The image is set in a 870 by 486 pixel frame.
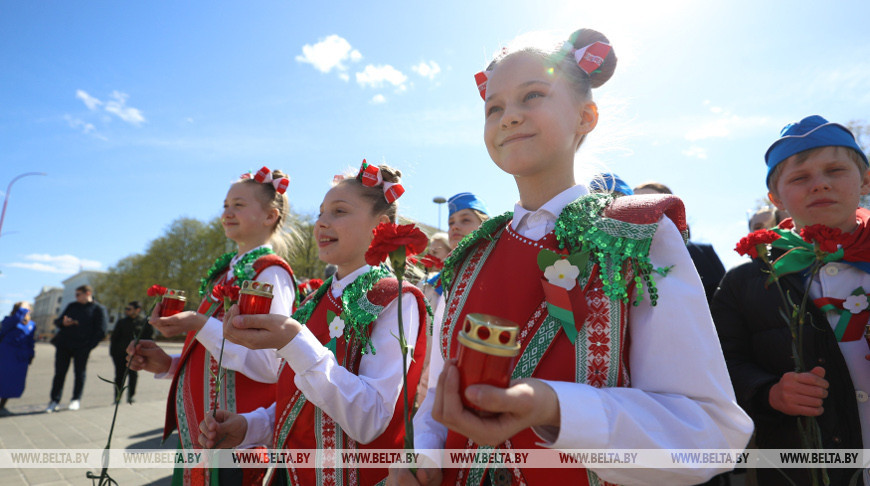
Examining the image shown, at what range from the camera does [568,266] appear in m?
1.28

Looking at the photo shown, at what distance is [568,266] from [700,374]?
1.30 ft

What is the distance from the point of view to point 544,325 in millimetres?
1298

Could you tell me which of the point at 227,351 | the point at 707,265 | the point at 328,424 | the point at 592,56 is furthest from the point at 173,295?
the point at 707,265

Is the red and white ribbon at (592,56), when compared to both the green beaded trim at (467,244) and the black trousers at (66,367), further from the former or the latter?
the black trousers at (66,367)

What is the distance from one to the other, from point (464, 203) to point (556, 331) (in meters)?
3.72

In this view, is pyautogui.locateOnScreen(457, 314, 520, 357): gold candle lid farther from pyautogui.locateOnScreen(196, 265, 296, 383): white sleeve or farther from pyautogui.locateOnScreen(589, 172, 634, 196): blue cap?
pyautogui.locateOnScreen(196, 265, 296, 383): white sleeve

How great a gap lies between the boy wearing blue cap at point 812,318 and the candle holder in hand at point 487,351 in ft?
4.73

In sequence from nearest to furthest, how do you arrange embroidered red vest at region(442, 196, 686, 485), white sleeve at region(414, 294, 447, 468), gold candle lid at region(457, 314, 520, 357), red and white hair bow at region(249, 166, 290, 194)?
gold candle lid at region(457, 314, 520, 357) < embroidered red vest at region(442, 196, 686, 485) < white sleeve at region(414, 294, 447, 468) < red and white hair bow at region(249, 166, 290, 194)

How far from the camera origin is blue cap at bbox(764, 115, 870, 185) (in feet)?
6.96

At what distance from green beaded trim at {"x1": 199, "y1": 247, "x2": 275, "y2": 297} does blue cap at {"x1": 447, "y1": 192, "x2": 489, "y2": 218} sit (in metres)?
2.17

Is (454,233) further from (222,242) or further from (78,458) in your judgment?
(222,242)

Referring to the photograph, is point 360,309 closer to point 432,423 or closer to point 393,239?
point 432,423

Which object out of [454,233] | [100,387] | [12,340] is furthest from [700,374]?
[100,387]

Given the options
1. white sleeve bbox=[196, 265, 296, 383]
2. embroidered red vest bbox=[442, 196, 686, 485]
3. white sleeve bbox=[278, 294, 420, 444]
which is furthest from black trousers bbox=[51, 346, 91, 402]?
embroidered red vest bbox=[442, 196, 686, 485]
